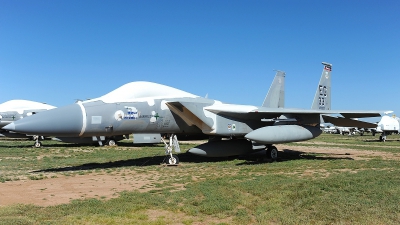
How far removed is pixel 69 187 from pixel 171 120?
4602mm

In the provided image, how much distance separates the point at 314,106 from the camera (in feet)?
57.1

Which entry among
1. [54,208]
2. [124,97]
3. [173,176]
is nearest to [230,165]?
[173,176]

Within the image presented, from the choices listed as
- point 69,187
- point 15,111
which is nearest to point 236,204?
point 69,187

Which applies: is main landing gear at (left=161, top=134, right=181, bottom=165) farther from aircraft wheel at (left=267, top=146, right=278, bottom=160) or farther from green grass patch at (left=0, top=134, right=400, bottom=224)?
aircraft wheel at (left=267, top=146, right=278, bottom=160)

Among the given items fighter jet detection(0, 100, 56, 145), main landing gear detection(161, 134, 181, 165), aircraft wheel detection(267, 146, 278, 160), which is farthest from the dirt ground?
fighter jet detection(0, 100, 56, 145)

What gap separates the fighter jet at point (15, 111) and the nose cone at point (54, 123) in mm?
15982

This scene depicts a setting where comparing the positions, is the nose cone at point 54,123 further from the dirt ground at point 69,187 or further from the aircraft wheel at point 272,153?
the aircraft wheel at point 272,153

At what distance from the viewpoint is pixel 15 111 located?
2516 centimetres

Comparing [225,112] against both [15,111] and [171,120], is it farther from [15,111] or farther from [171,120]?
[15,111]

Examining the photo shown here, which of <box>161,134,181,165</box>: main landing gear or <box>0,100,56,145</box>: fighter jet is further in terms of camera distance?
<box>0,100,56,145</box>: fighter jet

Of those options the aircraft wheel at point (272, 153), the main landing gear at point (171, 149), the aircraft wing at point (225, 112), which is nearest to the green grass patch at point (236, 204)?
the main landing gear at point (171, 149)

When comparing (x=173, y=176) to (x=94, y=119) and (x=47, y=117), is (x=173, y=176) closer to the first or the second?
(x=94, y=119)

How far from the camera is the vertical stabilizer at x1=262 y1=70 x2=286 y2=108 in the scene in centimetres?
1798

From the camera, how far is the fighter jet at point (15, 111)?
80.7 feet
